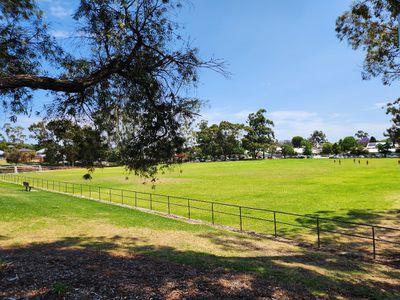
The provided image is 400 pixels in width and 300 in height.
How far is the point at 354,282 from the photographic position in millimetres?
7832

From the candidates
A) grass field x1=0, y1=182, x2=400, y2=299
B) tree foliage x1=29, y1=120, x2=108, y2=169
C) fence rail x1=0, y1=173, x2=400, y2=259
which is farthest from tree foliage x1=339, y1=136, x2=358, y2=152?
tree foliage x1=29, y1=120, x2=108, y2=169

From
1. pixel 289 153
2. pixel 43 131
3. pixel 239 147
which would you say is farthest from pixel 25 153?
pixel 289 153

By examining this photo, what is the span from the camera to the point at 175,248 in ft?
38.4

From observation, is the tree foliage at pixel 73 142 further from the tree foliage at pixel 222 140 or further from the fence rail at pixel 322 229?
the tree foliage at pixel 222 140

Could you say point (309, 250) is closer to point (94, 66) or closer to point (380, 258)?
point (380, 258)

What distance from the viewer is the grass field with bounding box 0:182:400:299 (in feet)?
23.7

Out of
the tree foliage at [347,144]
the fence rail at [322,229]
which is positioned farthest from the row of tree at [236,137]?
the fence rail at [322,229]

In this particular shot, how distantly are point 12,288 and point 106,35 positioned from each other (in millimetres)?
5747

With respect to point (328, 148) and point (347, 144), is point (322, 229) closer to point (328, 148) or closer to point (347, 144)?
point (347, 144)

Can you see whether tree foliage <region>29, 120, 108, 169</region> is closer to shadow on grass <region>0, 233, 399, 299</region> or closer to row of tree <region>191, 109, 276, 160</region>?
shadow on grass <region>0, 233, 399, 299</region>

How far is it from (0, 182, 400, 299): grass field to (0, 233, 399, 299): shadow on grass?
0.03 meters

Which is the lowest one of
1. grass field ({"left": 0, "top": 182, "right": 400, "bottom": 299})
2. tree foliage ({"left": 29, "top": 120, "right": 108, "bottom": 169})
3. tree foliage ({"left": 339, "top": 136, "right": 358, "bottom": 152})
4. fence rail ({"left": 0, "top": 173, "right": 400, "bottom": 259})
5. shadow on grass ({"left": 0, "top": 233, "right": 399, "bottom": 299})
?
fence rail ({"left": 0, "top": 173, "right": 400, "bottom": 259})

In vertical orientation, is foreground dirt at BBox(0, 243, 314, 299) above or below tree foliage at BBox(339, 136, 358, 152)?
below

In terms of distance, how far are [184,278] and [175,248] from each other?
4899mm
